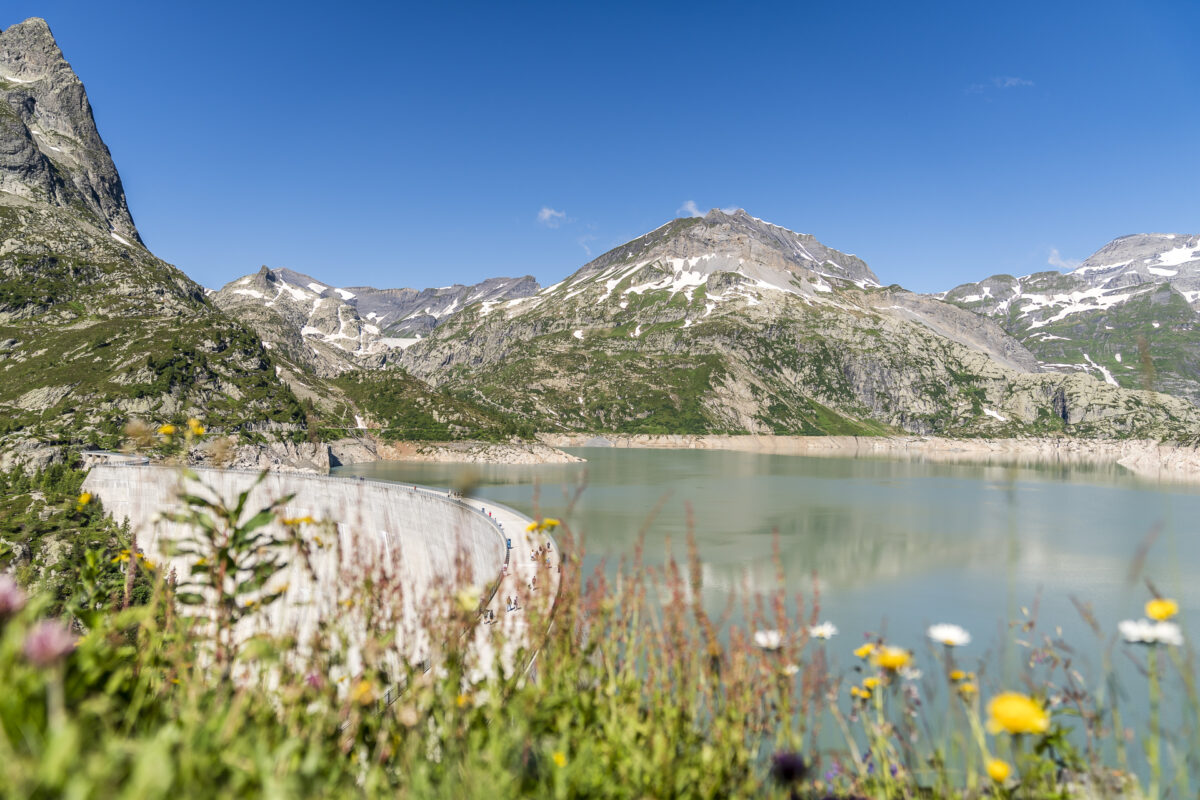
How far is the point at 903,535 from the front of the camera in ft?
154

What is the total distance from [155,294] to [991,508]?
145 metres

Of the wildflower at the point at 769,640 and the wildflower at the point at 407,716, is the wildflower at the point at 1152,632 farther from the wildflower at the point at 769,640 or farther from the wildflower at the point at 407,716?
the wildflower at the point at 407,716

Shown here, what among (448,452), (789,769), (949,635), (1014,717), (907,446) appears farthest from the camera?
(907,446)

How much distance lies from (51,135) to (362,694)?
9189 inches

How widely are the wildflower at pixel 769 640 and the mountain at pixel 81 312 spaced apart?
71.7 metres

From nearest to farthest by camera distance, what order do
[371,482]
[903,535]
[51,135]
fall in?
1. [371,482]
2. [903,535]
3. [51,135]

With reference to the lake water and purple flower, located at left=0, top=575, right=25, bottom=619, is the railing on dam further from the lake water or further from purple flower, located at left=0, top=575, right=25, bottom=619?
the lake water

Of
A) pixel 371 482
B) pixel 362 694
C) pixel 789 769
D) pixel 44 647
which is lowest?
pixel 371 482

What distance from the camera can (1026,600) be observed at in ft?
96.1

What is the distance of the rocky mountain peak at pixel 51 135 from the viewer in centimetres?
14500

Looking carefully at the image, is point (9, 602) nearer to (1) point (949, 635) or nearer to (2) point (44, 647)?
(2) point (44, 647)

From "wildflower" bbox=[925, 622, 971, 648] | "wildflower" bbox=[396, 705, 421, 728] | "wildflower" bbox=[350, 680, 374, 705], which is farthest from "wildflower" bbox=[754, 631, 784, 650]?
"wildflower" bbox=[350, 680, 374, 705]

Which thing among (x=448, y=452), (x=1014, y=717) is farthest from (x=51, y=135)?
(x=1014, y=717)

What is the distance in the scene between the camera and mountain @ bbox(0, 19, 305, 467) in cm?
7856
